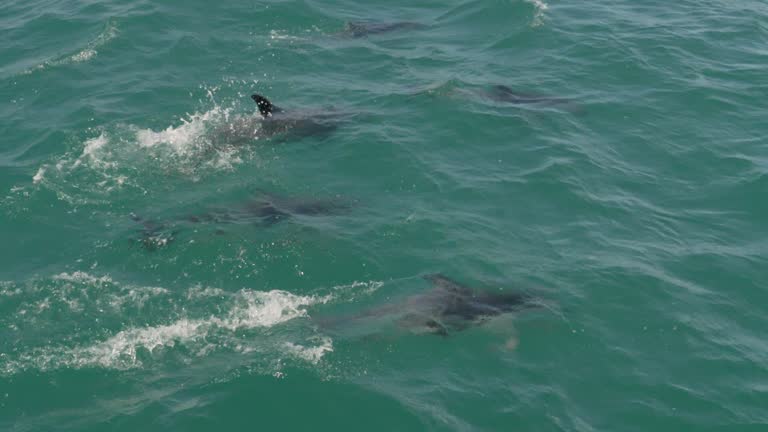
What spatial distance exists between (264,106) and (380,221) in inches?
305

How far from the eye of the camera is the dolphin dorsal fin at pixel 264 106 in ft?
95.5

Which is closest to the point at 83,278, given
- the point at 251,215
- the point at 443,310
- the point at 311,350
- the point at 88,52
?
the point at 251,215

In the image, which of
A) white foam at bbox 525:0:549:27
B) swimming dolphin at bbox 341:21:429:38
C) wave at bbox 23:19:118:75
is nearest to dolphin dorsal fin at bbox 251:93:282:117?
swimming dolphin at bbox 341:21:429:38

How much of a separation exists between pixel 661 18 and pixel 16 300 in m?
35.1

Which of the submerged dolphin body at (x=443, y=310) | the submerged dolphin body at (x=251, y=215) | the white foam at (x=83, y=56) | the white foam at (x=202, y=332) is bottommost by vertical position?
the submerged dolphin body at (x=443, y=310)

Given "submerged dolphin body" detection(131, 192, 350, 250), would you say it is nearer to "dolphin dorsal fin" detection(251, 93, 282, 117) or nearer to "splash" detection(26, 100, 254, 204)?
"splash" detection(26, 100, 254, 204)

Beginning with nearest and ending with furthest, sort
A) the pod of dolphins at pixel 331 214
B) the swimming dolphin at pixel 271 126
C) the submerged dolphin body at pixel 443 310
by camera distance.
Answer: the submerged dolphin body at pixel 443 310, the pod of dolphins at pixel 331 214, the swimming dolphin at pixel 271 126

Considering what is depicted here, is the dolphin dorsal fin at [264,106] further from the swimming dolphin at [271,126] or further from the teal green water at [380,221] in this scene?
the teal green water at [380,221]

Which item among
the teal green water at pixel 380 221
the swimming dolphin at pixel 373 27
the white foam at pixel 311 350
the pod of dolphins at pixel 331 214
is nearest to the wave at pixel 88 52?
the teal green water at pixel 380 221

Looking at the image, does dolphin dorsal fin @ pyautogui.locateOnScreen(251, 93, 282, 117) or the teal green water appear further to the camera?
dolphin dorsal fin @ pyautogui.locateOnScreen(251, 93, 282, 117)

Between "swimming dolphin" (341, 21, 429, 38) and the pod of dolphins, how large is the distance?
326 inches

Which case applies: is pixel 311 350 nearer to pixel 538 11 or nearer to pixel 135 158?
pixel 135 158

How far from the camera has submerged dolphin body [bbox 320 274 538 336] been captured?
827 inches

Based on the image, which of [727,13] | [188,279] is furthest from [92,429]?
[727,13]
